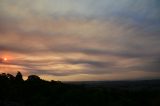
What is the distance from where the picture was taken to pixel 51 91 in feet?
156

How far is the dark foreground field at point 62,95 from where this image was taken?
39.1 metres

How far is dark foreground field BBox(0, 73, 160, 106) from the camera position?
39062 millimetres

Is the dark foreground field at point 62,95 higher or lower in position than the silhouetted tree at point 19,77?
lower

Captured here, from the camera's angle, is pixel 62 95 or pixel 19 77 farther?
pixel 19 77

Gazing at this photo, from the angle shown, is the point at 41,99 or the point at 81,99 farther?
the point at 41,99

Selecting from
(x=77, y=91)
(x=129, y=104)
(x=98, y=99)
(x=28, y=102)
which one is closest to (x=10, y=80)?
(x=28, y=102)

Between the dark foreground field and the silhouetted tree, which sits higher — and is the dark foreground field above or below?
below

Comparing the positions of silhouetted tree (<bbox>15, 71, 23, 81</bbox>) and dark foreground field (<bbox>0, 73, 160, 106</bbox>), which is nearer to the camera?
dark foreground field (<bbox>0, 73, 160, 106</bbox>)

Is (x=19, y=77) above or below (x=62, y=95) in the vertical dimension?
above

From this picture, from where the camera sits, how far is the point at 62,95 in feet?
142

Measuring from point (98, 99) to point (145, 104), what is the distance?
5994mm

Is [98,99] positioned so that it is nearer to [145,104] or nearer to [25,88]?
[145,104]

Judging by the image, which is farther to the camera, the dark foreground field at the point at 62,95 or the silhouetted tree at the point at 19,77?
the silhouetted tree at the point at 19,77

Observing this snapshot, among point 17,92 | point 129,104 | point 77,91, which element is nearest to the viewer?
point 129,104
